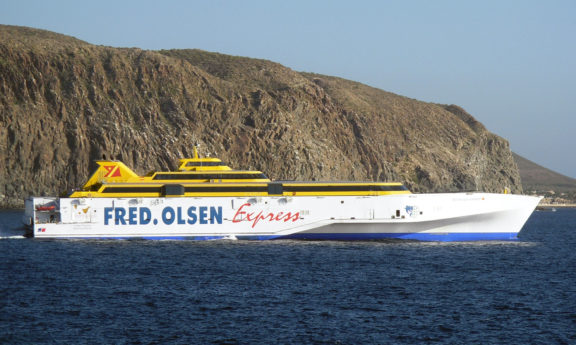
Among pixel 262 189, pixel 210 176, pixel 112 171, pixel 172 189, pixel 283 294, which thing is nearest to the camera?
pixel 283 294

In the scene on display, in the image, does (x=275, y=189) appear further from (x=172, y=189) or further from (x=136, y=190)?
(x=136, y=190)

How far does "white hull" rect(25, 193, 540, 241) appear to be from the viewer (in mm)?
52344

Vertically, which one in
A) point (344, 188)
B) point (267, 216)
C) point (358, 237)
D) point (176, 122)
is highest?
point (176, 122)

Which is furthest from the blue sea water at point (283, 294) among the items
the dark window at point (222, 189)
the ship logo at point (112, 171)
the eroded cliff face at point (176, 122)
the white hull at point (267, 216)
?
the eroded cliff face at point (176, 122)

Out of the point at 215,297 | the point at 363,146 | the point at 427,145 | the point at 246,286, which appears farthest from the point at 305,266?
the point at 427,145

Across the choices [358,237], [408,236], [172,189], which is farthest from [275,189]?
[408,236]

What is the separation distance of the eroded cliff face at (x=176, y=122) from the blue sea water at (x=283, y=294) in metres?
65.9

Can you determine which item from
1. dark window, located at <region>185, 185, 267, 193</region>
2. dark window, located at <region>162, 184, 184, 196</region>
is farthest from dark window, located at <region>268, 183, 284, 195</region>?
dark window, located at <region>162, 184, 184, 196</region>

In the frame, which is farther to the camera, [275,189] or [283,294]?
[275,189]

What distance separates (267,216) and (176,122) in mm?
73717

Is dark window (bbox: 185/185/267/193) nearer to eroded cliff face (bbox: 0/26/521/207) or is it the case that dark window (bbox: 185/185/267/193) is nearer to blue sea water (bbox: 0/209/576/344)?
blue sea water (bbox: 0/209/576/344)

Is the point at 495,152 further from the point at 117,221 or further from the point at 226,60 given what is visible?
the point at 117,221

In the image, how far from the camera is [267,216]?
52.7m

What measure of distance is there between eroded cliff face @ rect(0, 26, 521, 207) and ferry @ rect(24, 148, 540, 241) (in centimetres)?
5928
